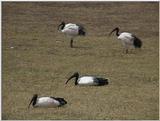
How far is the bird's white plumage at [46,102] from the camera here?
1292 cm

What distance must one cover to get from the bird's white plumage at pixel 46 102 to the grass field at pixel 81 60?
15cm

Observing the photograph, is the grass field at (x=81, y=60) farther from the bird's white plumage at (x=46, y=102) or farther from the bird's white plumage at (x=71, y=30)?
the bird's white plumage at (x=71, y=30)

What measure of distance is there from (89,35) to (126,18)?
462 cm

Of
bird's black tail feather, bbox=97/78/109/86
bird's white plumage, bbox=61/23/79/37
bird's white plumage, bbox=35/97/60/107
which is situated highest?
bird's white plumage, bbox=61/23/79/37

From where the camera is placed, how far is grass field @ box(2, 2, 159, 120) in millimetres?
12977

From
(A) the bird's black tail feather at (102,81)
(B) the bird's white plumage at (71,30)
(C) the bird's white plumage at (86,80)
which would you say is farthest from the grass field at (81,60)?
(B) the bird's white plumage at (71,30)

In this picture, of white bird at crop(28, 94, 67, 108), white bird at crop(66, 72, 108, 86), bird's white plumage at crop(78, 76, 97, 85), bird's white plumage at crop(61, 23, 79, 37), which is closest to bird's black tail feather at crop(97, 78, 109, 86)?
white bird at crop(66, 72, 108, 86)

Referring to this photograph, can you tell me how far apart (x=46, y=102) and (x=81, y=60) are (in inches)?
225

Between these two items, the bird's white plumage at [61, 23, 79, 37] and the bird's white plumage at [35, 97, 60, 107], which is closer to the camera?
the bird's white plumage at [35, 97, 60, 107]

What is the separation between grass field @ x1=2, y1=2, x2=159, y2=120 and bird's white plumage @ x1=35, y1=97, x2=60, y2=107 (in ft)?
0.48

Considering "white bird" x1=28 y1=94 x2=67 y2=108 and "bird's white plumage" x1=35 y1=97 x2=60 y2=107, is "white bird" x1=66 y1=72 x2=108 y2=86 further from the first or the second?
"bird's white plumage" x1=35 y1=97 x2=60 y2=107

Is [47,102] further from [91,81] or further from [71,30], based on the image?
[71,30]

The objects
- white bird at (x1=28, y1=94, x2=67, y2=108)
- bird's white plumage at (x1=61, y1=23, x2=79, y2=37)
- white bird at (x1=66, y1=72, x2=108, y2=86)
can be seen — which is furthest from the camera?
bird's white plumage at (x1=61, y1=23, x2=79, y2=37)

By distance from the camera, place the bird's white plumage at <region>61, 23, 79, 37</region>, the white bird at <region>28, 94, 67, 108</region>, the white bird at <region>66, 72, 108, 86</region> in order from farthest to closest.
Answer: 1. the bird's white plumage at <region>61, 23, 79, 37</region>
2. the white bird at <region>66, 72, 108, 86</region>
3. the white bird at <region>28, 94, 67, 108</region>
